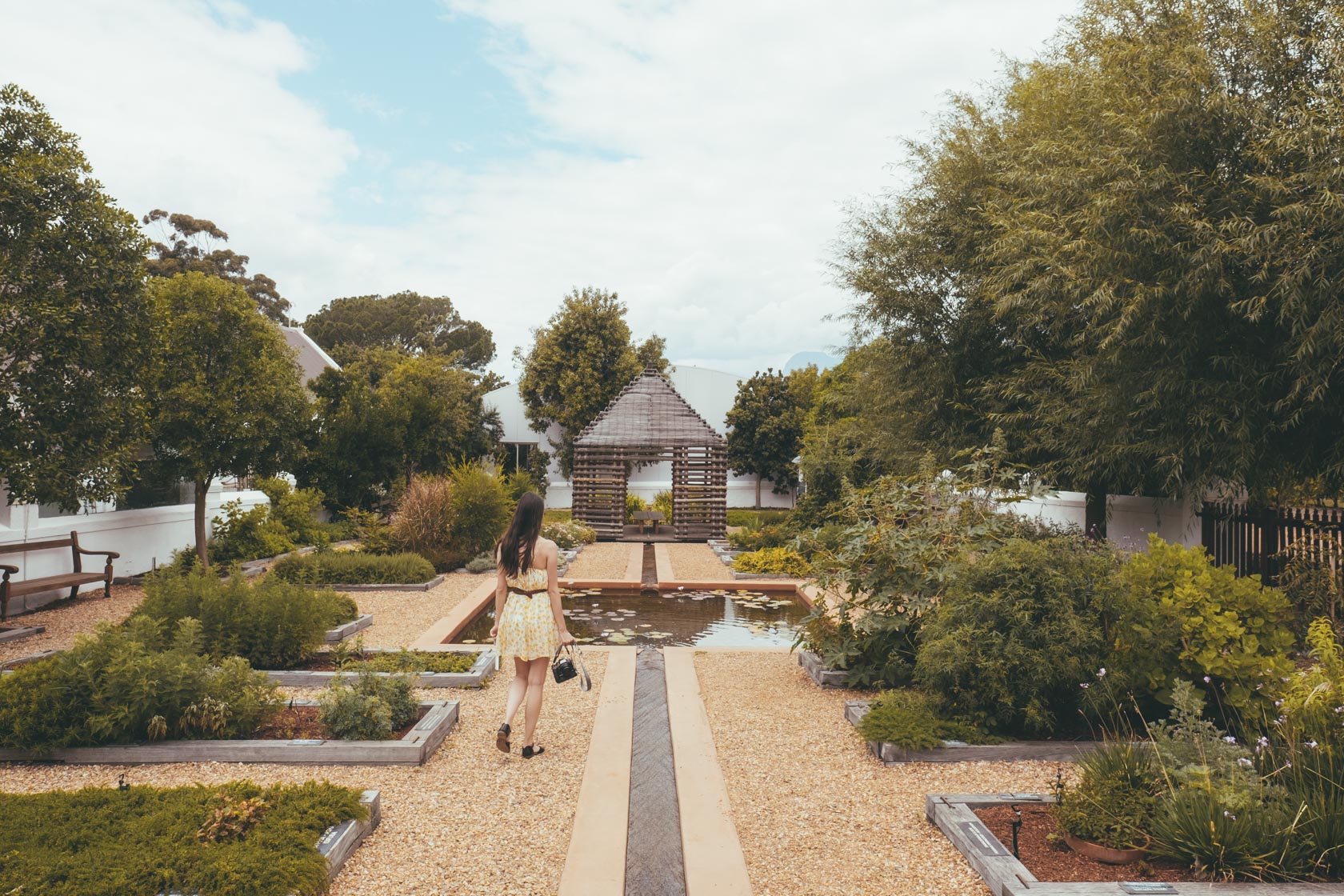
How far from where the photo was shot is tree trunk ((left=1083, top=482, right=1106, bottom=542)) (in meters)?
11.0

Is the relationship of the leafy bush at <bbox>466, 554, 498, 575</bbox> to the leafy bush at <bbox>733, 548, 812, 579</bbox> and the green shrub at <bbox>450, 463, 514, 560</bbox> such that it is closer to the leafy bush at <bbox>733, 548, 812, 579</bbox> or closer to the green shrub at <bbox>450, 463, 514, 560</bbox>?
the green shrub at <bbox>450, 463, 514, 560</bbox>

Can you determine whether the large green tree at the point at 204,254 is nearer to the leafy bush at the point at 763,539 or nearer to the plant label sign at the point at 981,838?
the leafy bush at the point at 763,539

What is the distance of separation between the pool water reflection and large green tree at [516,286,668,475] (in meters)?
16.7

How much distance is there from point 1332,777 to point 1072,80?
28.5 feet

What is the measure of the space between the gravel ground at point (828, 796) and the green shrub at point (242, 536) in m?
9.93

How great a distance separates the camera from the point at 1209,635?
462 centimetres

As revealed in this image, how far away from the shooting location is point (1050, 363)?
11.1 metres

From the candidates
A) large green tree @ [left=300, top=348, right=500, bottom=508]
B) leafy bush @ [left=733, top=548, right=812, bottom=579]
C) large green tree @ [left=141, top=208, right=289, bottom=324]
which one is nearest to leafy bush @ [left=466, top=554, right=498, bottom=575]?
leafy bush @ [left=733, top=548, right=812, bottom=579]

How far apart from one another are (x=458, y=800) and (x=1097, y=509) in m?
9.88

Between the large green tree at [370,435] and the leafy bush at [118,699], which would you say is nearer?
the leafy bush at [118,699]

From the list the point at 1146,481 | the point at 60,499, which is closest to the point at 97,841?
the point at 60,499

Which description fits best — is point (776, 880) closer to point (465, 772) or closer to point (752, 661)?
point (465, 772)

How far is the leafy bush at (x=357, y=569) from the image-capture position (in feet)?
35.7

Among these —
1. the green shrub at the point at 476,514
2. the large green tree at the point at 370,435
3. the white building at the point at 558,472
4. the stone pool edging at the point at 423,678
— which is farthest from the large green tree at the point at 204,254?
the stone pool edging at the point at 423,678
